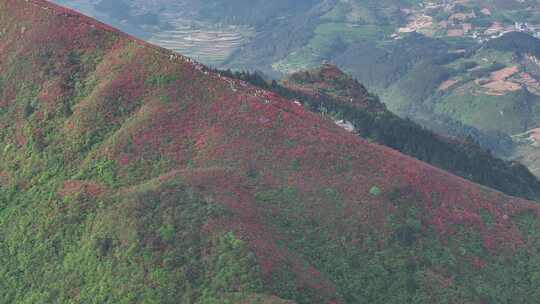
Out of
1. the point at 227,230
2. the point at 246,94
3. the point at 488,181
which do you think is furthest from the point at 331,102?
the point at 227,230

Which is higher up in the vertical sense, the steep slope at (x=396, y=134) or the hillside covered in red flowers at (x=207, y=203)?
the hillside covered in red flowers at (x=207, y=203)

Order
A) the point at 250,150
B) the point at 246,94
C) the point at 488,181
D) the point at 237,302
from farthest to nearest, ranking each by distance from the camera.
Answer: the point at 488,181
the point at 246,94
the point at 250,150
the point at 237,302

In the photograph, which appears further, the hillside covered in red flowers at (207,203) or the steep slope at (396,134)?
the steep slope at (396,134)

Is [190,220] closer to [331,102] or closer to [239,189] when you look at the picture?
[239,189]

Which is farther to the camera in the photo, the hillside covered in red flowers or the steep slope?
the steep slope

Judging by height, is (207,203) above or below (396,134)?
above

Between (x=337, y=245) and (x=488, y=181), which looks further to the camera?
(x=488, y=181)

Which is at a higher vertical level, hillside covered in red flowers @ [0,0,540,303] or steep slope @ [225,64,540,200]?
hillside covered in red flowers @ [0,0,540,303]

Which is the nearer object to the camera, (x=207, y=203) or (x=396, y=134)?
(x=207, y=203)
